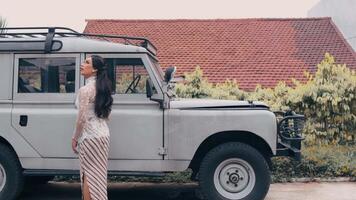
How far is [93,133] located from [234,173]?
2.03 m

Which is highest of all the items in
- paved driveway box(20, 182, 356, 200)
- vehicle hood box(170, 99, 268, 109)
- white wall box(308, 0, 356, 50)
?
white wall box(308, 0, 356, 50)

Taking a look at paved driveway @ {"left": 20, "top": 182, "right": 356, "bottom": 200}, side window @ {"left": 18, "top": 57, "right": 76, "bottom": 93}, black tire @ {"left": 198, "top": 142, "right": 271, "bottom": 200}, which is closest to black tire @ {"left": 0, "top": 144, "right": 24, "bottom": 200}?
paved driveway @ {"left": 20, "top": 182, "right": 356, "bottom": 200}

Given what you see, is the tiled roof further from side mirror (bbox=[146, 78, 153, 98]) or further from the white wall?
side mirror (bbox=[146, 78, 153, 98])

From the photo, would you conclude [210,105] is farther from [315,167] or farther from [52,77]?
[315,167]

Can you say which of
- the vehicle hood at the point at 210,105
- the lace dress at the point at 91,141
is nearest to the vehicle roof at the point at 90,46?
the vehicle hood at the point at 210,105

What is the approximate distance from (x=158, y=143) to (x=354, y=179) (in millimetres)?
3728

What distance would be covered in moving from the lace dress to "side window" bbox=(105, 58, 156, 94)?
1.10 meters

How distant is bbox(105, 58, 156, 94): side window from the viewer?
255 inches

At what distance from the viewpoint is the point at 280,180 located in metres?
8.24

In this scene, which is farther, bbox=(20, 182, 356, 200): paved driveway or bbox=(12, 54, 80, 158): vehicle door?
bbox=(20, 182, 356, 200): paved driveway

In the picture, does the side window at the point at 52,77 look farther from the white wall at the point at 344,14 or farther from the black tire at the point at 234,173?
the white wall at the point at 344,14

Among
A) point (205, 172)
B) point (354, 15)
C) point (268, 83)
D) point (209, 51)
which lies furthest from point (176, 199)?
point (354, 15)

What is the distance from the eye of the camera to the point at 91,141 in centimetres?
530

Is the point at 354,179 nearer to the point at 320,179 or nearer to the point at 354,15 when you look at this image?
the point at 320,179
